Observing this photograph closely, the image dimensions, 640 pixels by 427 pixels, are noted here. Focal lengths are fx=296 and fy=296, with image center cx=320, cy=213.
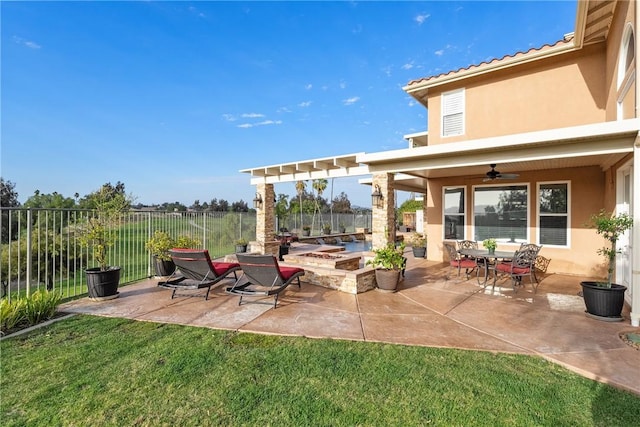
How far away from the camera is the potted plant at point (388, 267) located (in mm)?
6738

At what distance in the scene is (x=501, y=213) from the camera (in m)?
9.68

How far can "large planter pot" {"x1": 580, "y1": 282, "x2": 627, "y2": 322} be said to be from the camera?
4.80 m

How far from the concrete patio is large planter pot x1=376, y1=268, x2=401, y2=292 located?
176mm

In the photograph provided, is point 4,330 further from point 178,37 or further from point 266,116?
point 266,116

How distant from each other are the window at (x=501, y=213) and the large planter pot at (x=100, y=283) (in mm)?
10510

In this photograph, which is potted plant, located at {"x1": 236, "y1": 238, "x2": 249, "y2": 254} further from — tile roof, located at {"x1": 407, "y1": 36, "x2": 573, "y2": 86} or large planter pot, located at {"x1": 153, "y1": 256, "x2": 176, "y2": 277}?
tile roof, located at {"x1": 407, "y1": 36, "x2": 573, "y2": 86}

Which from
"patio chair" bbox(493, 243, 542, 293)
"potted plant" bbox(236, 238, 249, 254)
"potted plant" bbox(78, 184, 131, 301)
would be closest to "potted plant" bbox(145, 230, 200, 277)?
"potted plant" bbox(78, 184, 131, 301)

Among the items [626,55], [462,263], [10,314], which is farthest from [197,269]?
[626,55]

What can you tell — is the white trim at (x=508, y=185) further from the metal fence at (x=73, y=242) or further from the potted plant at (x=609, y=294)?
the metal fence at (x=73, y=242)

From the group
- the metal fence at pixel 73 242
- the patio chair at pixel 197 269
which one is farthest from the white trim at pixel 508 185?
the metal fence at pixel 73 242

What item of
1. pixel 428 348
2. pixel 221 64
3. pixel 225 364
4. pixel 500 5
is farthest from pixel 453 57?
pixel 225 364

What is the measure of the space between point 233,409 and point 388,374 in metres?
1.63

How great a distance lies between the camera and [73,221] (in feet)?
20.3

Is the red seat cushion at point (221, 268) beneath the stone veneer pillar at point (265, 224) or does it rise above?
beneath
